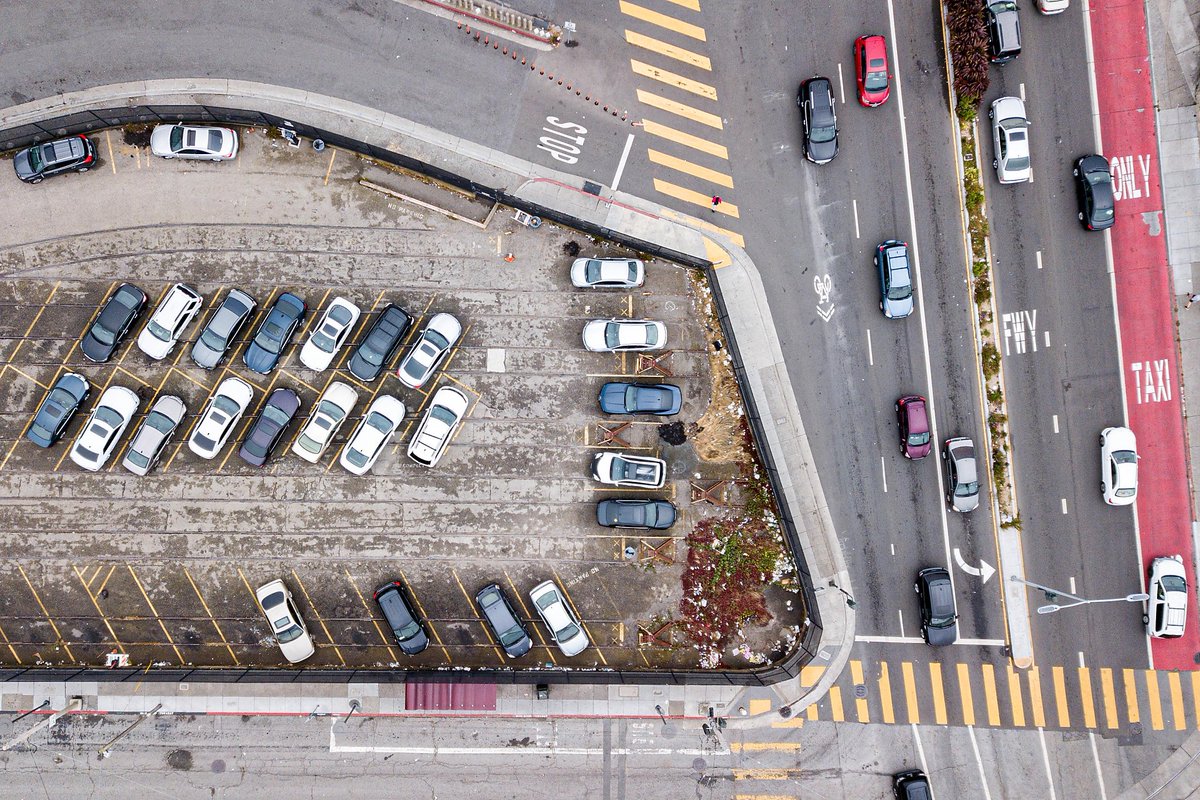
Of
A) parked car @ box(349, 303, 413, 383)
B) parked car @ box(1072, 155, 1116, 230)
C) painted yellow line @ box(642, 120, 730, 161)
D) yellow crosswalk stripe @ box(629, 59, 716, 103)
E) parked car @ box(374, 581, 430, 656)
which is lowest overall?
parked car @ box(374, 581, 430, 656)

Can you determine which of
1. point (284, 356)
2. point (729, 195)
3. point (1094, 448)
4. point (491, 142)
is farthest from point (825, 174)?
point (284, 356)

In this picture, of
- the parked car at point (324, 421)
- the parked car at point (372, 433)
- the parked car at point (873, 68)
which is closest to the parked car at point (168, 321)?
the parked car at point (324, 421)

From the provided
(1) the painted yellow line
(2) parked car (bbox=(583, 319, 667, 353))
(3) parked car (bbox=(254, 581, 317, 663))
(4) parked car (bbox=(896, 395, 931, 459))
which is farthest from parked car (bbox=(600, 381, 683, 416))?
(3) parked car (bbox=(254, 581, 317, 663))

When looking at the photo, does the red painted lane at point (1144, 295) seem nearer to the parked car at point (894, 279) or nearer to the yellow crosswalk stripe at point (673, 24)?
the parked car at point (894, 279)

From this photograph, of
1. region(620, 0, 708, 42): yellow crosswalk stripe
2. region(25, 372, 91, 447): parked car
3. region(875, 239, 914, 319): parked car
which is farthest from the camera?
region(620, 0, 708, 42): yellow crosswalk stripe

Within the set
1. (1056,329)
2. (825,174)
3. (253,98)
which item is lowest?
(1056,329)

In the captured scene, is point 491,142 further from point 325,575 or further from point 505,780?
point 505,780

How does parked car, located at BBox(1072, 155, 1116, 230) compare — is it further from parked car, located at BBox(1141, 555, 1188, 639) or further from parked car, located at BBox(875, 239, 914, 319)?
parked car, located at BBox(1141, 555, 1188, 639)
